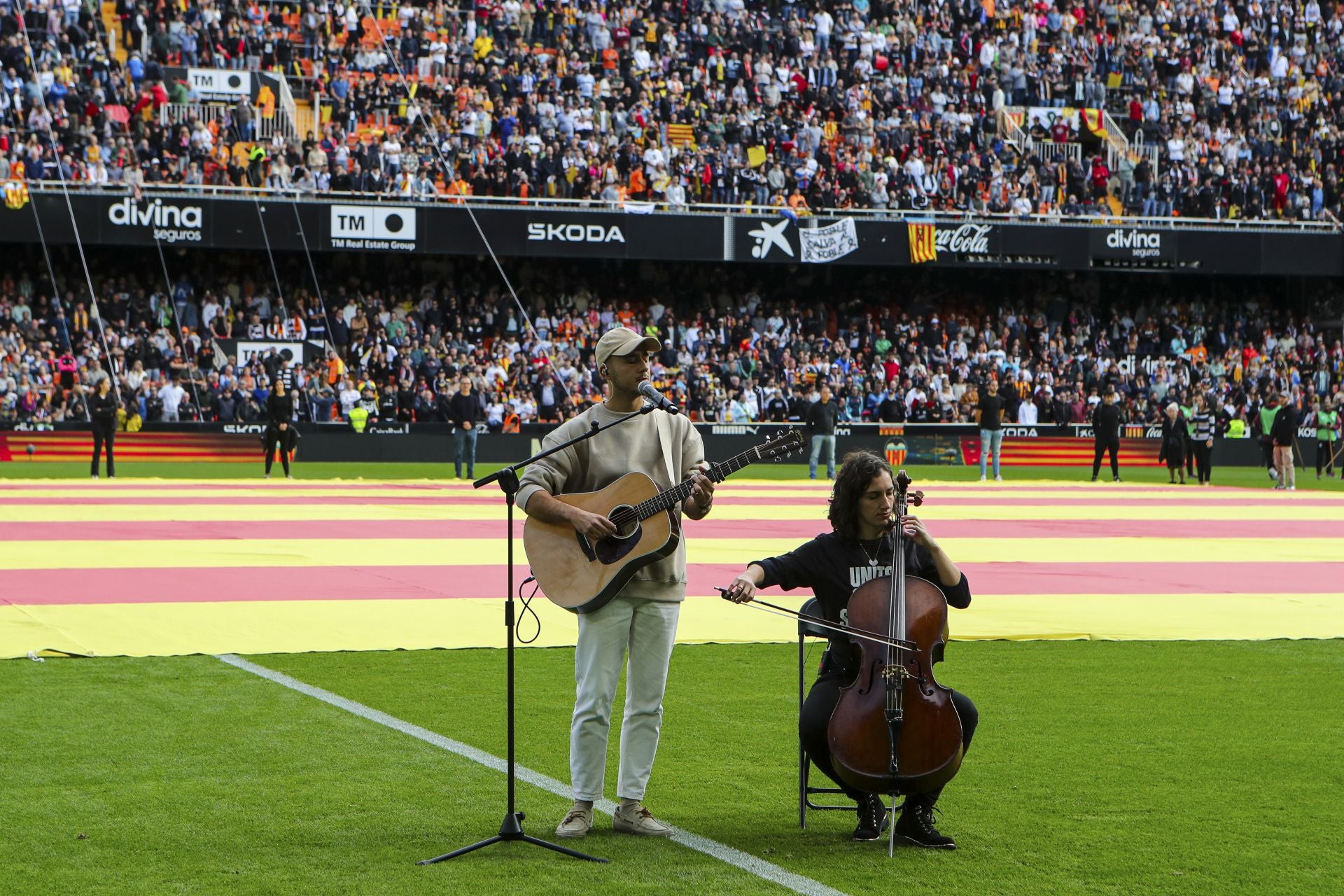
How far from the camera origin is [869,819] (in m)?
6.27

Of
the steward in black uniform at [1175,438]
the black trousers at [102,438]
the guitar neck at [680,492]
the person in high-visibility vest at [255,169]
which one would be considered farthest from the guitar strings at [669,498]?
the person in high-visibility vest at [255,169]

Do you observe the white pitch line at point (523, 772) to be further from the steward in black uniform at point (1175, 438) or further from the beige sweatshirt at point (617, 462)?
the steward in black uniform at point (1175, 438)

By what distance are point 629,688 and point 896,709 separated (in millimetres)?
1115

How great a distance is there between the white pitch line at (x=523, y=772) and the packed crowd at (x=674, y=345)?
86.6 feet

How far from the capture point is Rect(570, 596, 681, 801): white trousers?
20.9 ft

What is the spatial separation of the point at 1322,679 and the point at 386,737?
18.4 feet

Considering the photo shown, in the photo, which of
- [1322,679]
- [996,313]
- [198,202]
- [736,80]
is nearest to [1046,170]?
[996,313]

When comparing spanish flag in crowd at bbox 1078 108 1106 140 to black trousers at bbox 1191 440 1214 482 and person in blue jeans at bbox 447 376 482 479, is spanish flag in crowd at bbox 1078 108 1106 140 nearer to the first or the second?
black trousers at bbox 1191 440 1214 482

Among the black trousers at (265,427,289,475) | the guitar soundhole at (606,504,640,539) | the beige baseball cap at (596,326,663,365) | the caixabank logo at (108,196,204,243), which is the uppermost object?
the caixabank logo at (108,196,204,243)

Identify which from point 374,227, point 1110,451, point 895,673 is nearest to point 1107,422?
point 1110,451

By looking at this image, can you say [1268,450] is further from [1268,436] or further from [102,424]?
[102,424]

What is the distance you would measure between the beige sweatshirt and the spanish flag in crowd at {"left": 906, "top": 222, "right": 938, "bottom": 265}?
1481 inches

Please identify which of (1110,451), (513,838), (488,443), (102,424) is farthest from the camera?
(488,443)

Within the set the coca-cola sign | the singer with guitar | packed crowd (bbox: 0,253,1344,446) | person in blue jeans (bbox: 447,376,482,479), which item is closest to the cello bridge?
the singer with guitar
